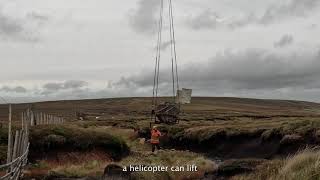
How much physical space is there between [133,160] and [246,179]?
15.8 metres

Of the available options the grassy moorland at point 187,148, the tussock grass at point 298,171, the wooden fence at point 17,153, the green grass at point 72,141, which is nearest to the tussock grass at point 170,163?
the grassy moorland at point 187,148

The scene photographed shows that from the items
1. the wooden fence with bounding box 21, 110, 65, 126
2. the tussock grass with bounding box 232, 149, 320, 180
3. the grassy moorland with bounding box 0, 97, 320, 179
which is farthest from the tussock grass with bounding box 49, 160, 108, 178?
the tussock grass with bounding box 232, 149, 320, 180

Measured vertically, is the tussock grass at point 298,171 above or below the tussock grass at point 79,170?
above

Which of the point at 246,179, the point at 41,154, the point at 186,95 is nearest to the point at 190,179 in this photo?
the point at 246,179

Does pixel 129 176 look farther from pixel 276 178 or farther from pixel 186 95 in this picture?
pixel 186 95

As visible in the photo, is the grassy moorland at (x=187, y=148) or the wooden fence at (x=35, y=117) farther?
the grassy moorland at (x=187, y=148)

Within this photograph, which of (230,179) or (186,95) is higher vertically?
(186,95)

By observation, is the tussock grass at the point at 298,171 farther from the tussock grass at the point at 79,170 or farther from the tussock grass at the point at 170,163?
the tussock grass at the point at 79,170

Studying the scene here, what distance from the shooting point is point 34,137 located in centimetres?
3569

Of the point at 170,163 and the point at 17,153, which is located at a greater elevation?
the point at 17,153

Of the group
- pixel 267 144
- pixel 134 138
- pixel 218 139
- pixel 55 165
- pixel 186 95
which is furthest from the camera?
pixel 186 95

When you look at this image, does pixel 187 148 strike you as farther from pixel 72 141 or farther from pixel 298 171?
pixel 298 171

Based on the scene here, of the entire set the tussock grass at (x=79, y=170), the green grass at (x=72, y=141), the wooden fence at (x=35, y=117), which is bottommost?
the tussock grass at (x=79, y=170)

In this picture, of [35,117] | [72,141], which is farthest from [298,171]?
[35,117]
